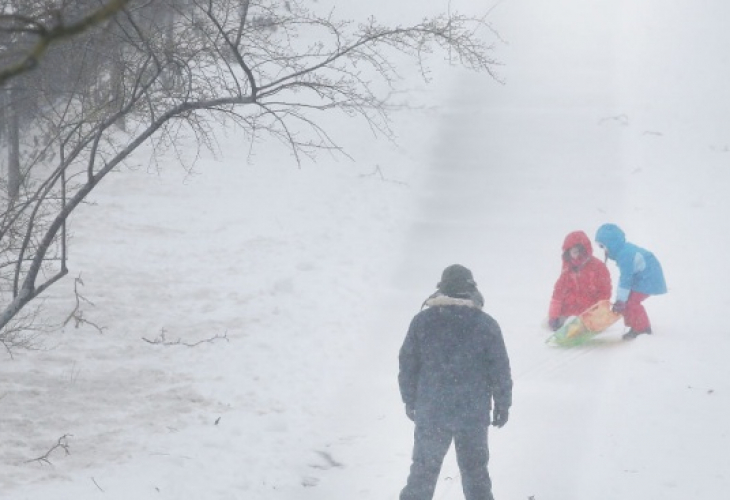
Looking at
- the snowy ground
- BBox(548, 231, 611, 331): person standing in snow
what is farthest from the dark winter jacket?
BBox(548, 231, 611, 331): person standing in snow

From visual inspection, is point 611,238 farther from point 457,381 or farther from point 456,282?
point 457,381

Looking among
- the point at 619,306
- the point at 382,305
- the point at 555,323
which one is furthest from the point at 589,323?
the point at 382,305

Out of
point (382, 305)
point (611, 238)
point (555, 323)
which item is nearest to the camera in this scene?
point (611, 238)

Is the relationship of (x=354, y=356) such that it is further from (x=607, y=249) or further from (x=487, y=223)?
(x=487, y=223)

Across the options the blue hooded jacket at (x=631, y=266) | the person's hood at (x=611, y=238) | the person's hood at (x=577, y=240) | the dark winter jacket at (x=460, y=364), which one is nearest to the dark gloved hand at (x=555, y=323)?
the person's hood at (x=577, y=240)

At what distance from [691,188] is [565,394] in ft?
26.2

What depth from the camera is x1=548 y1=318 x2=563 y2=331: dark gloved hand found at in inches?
380

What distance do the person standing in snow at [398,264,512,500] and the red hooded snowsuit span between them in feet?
13.1

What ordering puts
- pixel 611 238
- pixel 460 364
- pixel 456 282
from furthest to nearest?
1. pixel 611 238
2. pixel 456 282
3. pixel 460 364

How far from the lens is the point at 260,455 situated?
7.68 metres

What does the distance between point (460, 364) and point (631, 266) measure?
3.87 meters

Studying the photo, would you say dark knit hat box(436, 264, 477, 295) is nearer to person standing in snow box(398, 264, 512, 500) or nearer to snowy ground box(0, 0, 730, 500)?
person standing in snow box(398, 264, 512, 500)

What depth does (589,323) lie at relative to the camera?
8883 millimetres

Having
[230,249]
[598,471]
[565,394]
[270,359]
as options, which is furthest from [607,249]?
[230,249]
